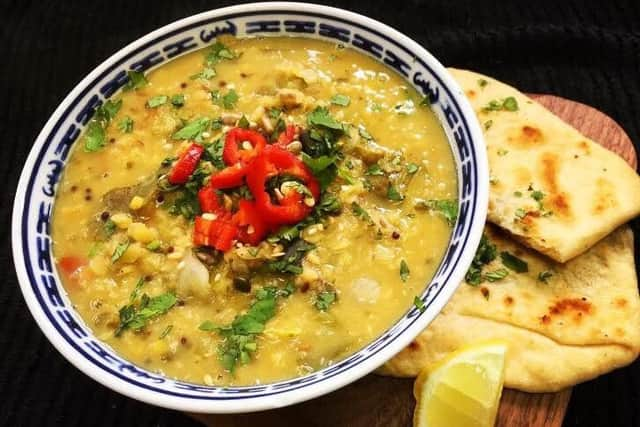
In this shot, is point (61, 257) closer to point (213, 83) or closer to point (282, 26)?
point (213, 83)

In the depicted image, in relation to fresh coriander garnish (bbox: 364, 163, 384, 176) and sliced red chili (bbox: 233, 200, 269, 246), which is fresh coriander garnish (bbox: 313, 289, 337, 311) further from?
fresh coriander garnish (bbox: 364, 163, 384, 176)

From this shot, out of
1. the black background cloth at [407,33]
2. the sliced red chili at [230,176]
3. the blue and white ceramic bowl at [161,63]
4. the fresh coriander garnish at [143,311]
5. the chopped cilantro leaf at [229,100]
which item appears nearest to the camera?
the blue and white ceramic bowl at [161,63]

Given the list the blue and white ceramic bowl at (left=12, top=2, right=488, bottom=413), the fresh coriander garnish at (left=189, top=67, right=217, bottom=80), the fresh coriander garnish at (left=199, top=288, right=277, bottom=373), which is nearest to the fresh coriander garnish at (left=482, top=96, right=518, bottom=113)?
the blue and white ceramic bowl at (left=12, top=2, right=488, bottom=413)

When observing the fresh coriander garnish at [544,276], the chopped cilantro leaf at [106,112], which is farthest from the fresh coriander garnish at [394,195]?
the chopped cilantro leaf at [106,112]

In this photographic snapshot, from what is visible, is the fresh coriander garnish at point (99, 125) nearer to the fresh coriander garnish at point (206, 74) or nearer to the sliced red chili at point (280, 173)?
the fresh coriander garnish at point (206, 74)

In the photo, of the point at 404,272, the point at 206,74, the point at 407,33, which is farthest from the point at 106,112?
the point at 407,33
